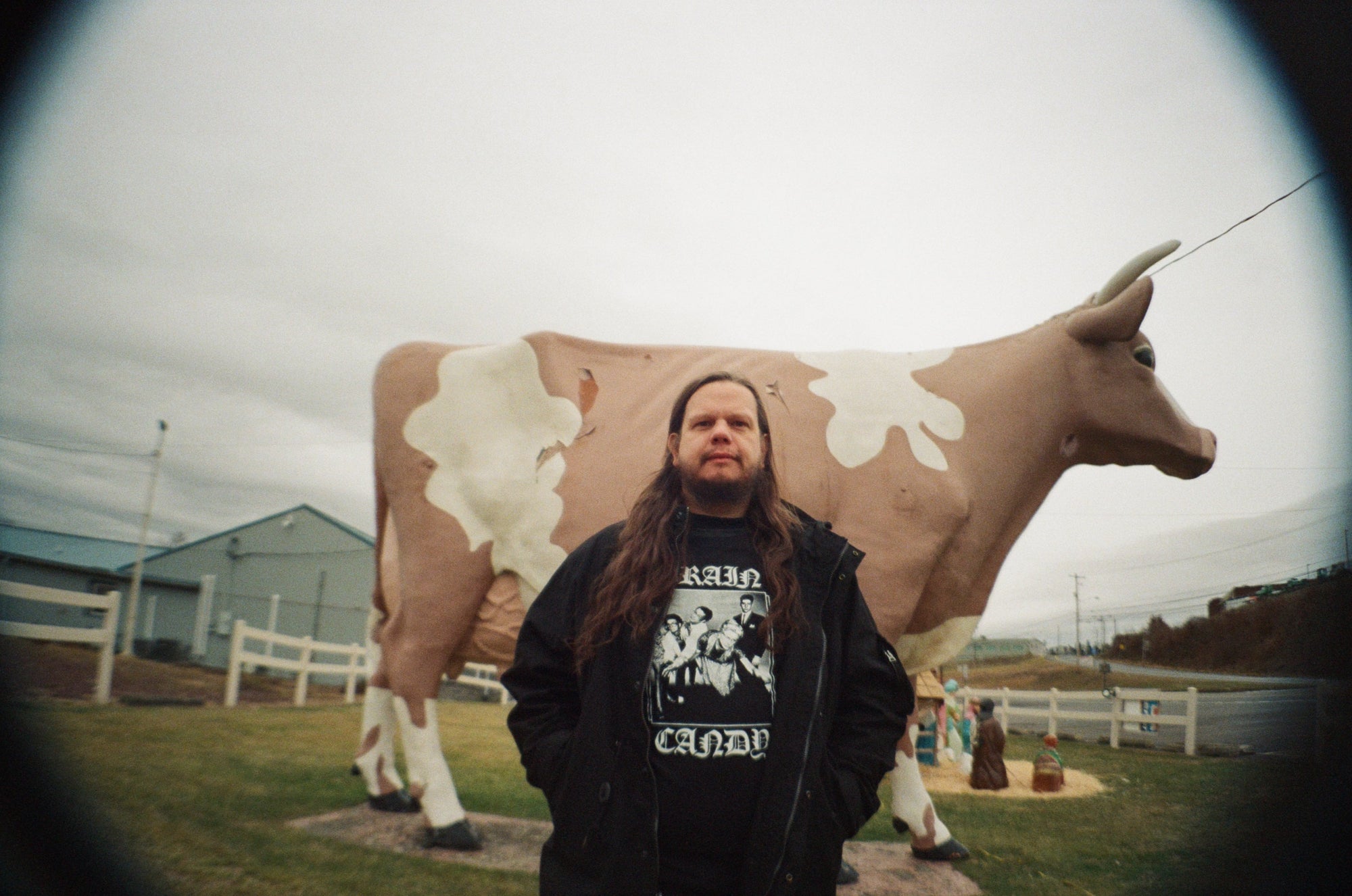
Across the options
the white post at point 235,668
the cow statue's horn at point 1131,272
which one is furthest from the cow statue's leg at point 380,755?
the cow statue's horn at point 1131,272

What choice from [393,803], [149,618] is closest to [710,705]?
[393,803]

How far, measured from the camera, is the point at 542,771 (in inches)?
56.1

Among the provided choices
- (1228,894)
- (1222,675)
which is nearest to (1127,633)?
(1222,675)

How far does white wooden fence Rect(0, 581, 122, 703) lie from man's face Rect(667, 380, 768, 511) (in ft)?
9.69

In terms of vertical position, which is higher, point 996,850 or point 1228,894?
point 1228,894

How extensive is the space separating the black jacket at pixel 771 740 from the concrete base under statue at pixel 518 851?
207cm

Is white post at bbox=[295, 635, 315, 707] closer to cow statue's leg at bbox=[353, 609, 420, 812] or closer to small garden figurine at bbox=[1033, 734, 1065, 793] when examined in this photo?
cow statue's leg at bbox=[353, 609, 420, 812]

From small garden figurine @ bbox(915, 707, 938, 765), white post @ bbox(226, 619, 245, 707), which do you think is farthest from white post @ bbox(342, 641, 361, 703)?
small garden figurine @ bbox(915, 707, 938, 765)

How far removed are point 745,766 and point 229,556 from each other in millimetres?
13917

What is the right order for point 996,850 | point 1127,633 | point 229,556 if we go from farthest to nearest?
point 229,556
point 1127,633
point 996,850

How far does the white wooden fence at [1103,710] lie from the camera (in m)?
4.10

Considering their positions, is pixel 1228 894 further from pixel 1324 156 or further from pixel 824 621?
pixel 1324 156

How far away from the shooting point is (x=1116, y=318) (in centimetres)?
368

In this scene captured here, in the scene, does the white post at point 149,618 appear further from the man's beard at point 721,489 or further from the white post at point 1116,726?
the white post at point 1116,726
